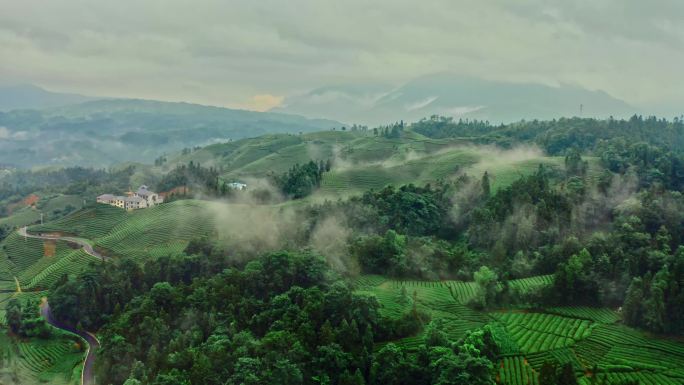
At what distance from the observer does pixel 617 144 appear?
8881 centimetres

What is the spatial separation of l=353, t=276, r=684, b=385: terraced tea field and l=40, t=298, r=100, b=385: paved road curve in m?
22.0

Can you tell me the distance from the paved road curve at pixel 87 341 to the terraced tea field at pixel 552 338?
22016 mm

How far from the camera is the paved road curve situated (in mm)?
39594

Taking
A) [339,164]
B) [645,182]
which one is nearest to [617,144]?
[645,182]

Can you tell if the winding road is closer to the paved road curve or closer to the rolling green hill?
the paved road curve

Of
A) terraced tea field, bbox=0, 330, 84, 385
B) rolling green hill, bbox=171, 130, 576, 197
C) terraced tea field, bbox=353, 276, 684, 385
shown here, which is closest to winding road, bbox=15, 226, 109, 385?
terraced tea field, bbox=0, 330, 84, 385

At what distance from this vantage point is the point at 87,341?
152ft

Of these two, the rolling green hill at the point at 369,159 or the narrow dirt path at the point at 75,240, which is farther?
the rolling green hill at the point at 369,159

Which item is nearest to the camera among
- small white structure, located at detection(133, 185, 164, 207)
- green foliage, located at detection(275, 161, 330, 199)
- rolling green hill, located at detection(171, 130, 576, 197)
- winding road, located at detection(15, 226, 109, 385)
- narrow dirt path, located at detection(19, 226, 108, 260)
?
winding road, located at detection(15, 226, 109, 385)

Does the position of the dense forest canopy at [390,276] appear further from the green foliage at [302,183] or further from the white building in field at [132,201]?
the white building in field at [132,201]

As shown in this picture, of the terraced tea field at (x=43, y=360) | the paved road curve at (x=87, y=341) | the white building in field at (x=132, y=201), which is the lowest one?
the terraced tea field at (x=43, y=360)

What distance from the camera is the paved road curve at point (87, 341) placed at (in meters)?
39.6

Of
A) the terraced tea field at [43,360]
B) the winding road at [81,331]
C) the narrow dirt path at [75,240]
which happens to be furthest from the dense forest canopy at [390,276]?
the narrow dirt path at [75,240]

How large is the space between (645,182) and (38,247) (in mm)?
75209
